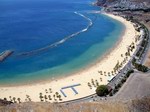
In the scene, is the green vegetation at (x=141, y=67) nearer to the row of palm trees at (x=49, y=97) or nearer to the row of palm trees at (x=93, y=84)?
the row of palm trees at (x=93, y=84)

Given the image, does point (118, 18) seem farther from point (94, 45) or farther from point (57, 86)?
point (57, 86)

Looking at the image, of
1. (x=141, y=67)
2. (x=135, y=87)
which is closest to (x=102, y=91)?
(x=135, y=87)

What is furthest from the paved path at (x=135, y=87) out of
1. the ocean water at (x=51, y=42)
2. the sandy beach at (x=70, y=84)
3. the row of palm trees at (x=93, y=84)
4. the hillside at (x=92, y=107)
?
the ocean water at (x=51, y=42)

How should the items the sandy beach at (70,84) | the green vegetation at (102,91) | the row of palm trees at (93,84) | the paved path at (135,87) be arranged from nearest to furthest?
the paved path at (135,87), the green vegetation at (102,91), the sandy beach at (70,84), the row of palm trees at (93,84)

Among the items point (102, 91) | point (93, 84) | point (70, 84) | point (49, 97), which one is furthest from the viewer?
point (70, 84)

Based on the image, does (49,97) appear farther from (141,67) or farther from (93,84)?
(141,67)

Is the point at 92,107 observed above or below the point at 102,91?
above

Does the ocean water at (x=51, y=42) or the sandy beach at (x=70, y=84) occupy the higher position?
the sandy beach at (x=70, y=84)

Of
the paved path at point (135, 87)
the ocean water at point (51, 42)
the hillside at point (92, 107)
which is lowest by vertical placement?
the ocean water at point (51, 42)

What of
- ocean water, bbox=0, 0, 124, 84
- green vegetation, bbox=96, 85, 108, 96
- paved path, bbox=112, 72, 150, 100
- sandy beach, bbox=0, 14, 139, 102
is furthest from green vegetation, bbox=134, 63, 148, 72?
ocean water, bbox=0, 0, 124, 84
